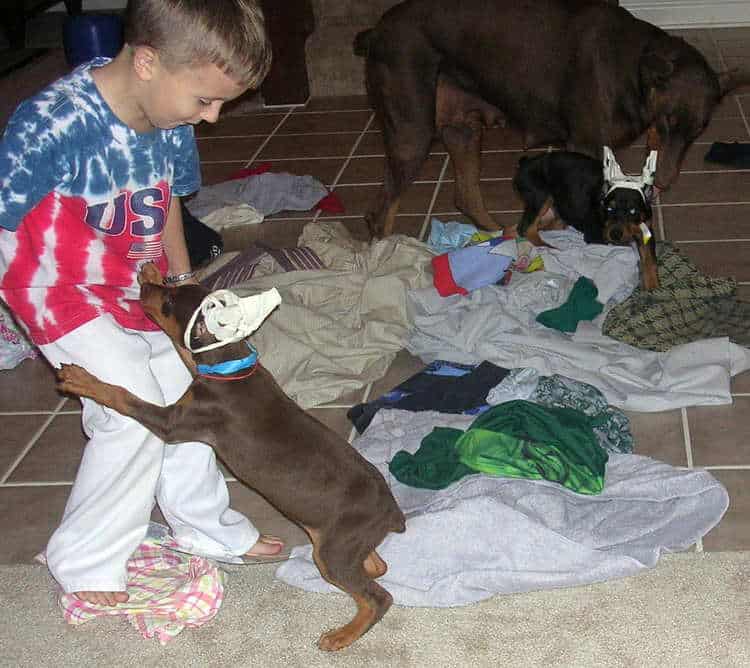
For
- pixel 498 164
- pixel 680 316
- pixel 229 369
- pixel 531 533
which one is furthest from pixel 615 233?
pixel 229 369

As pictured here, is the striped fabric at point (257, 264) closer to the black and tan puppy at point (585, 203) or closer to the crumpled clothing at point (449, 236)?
the crumpled clothing at point (449, 236)

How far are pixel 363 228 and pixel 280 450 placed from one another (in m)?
2.38

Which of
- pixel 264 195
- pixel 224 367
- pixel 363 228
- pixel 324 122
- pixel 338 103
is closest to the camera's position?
pixel 224 367

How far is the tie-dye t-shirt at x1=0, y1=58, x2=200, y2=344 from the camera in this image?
1998 mm

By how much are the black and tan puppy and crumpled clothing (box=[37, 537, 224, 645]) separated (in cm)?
180

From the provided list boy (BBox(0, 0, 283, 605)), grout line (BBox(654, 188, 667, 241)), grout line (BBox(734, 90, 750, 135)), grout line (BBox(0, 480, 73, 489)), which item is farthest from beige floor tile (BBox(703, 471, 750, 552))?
grout line (BBox(734, 90, 750, 135))

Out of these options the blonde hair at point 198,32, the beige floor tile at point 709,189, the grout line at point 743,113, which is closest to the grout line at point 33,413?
the blonde hair at point 198,32

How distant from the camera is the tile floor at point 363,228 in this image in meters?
2.72

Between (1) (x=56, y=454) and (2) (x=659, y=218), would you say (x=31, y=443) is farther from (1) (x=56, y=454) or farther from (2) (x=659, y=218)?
(2) (x=659, y=218)

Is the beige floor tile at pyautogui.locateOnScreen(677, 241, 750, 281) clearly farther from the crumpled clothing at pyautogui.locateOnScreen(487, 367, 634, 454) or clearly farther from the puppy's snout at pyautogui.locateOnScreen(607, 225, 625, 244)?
the crumpled clothing at pyautogui.locateOnScreen(487, 367, 634, 454)

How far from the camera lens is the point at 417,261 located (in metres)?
3.63

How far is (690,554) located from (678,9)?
19.3ft

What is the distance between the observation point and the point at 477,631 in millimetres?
2195

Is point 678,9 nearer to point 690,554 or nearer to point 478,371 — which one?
point 478,371
